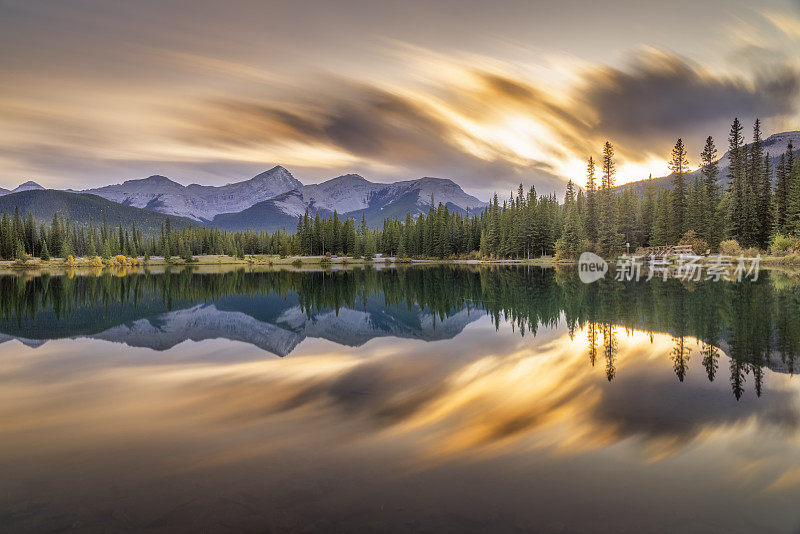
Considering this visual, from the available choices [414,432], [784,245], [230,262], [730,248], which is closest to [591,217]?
[730,248]

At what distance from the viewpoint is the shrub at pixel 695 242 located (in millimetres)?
72625

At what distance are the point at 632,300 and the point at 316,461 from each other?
84.0 ft

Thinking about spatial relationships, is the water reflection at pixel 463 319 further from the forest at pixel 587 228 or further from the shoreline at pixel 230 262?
the shoreline at pixel 230 262

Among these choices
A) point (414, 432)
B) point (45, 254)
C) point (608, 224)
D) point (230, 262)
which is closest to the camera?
point (414, 432)

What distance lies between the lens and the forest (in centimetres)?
7075

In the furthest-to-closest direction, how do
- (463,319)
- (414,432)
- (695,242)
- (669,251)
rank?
(669,251) < (695,242) < (463,319) < (414,432)

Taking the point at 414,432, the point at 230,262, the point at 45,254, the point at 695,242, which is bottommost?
the point at 414,432

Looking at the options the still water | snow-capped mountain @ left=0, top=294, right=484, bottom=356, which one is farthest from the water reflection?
the still water

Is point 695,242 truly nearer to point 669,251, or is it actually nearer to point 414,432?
point 669,251

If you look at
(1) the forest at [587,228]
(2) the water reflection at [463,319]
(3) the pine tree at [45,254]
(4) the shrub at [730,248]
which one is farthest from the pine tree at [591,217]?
(3) the pine tree at [45,254]

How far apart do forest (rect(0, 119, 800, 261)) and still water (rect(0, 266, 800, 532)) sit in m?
62.5

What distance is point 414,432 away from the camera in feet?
27.3

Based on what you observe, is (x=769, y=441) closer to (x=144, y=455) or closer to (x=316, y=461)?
(x=316, y=461)

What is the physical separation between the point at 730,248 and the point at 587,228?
110 ft
